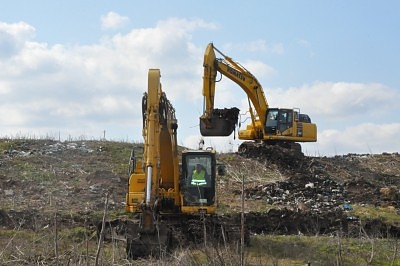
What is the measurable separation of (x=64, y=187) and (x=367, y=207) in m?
9.35

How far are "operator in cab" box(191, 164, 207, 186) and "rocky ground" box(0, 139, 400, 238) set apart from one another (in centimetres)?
352

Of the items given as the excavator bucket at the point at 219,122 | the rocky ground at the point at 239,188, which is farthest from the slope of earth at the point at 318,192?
the excavator bucket at the point at 219,122

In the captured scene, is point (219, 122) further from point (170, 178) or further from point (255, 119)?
point (170, 178)

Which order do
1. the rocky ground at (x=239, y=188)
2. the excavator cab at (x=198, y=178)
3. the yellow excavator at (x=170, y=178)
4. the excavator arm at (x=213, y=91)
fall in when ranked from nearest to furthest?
the yellow excavator at (x=170, y=178) < the excavator cab at (x=198, y=178) < the rocky ground at (x=239, y=188) < the excavator arm at (x=213, y=91)

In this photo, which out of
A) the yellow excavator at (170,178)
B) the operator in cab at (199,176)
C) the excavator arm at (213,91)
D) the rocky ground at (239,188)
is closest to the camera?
the yellow excavator at (170,178)

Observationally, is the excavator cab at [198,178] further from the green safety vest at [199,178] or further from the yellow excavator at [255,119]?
the yellow excavator at [255,119]

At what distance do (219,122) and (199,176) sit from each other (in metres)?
10.1

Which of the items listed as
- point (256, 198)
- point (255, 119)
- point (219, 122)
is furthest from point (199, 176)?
point (255, 119)

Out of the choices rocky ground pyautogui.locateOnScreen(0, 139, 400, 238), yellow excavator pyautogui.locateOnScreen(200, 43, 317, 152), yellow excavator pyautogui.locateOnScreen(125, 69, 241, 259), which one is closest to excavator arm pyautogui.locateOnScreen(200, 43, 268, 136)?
yellow excavator pyautogui.locateOnScreen(200, 43, 317, 152)

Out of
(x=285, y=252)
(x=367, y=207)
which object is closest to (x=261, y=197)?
(x=367, y=207)

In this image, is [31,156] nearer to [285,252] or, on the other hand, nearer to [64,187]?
[64,187]

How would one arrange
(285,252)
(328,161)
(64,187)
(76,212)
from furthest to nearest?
(328,161)
(64,187)
(76,212)
(285,252)

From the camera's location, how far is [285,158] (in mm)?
28094

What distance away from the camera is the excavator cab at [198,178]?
51.4ft
